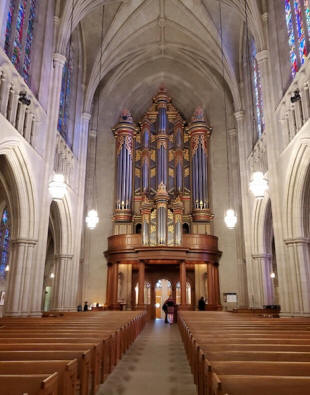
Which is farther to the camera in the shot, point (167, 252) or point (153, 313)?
point (153, 313)

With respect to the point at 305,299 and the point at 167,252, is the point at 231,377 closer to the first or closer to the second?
the point at 305,299

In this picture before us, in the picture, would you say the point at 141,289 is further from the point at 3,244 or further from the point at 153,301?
the point at 3,244

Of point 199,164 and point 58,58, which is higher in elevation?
point 58,58

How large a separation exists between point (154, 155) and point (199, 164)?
10.7 ft

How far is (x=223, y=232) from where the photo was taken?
22141 mm

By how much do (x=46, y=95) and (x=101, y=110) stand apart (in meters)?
9.93

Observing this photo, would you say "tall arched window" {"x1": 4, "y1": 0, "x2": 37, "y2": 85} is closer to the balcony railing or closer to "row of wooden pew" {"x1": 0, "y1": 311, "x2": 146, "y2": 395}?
the balcony railing

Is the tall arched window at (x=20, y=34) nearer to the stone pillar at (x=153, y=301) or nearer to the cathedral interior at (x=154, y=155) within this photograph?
the cathedral interior at (x=154, y=155)

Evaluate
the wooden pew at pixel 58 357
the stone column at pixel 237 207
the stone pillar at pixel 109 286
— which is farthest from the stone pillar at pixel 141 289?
the wooden pew at pixel 58 357

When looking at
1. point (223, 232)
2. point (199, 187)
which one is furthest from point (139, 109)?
point (223, 232)

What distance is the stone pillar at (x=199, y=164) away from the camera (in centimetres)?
2236

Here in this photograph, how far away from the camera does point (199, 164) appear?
23.5 meters

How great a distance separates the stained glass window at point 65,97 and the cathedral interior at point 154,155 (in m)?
0.13

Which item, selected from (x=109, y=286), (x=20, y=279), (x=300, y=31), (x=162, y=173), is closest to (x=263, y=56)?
(x=300, y=31)
